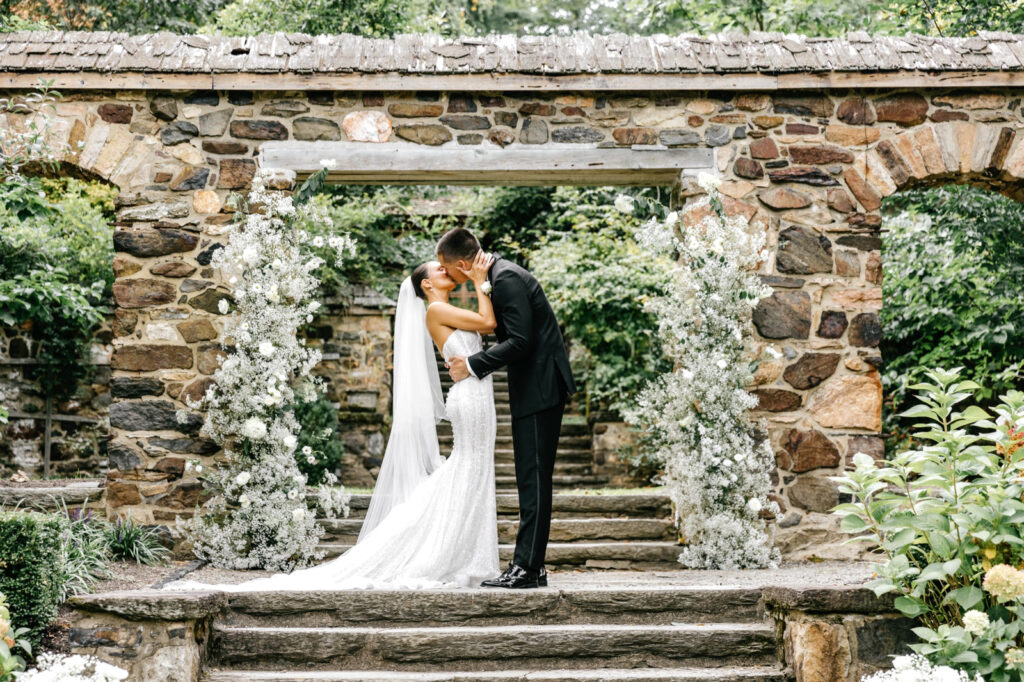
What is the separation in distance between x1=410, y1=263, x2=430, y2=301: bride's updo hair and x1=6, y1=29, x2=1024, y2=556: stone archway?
1.32 metres

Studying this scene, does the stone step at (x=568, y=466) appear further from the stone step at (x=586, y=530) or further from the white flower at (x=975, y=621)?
the white flower at (x=975, y=621)

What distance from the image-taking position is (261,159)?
6438mm

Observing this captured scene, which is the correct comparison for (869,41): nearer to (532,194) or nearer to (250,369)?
(250,369)

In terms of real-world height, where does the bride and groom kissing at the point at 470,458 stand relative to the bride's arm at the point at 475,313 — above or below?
below

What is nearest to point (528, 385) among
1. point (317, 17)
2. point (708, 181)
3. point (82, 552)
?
point (708, 181)

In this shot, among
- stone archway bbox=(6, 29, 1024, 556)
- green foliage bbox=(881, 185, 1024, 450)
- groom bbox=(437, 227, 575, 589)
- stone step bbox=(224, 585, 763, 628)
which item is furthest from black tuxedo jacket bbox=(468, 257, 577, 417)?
green foliage bbox=(881, 185, 1024, 450)

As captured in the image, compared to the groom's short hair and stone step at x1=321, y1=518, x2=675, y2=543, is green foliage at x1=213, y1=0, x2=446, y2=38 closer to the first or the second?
stone step at x1=321, y1=518, x2=675, y2=543

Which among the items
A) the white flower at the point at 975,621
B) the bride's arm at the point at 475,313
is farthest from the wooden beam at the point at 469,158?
the white flower at the point at 975,621

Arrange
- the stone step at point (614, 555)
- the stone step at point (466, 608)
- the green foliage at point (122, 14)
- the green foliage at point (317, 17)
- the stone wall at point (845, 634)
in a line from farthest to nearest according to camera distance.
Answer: the green foliage at point (122, 14), the green foliage at point (317, 17), the stone step at point (614, 555), the stone step at point (466, 608), the stone wall at point (845, 634)

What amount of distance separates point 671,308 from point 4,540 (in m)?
3.95

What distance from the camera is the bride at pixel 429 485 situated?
4.88 metres

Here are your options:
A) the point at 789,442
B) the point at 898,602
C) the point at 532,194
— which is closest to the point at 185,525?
the point at 789,442

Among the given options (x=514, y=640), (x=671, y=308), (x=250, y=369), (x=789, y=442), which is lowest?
(x=514, y=640)

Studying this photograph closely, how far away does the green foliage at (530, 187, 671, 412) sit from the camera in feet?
31.4
